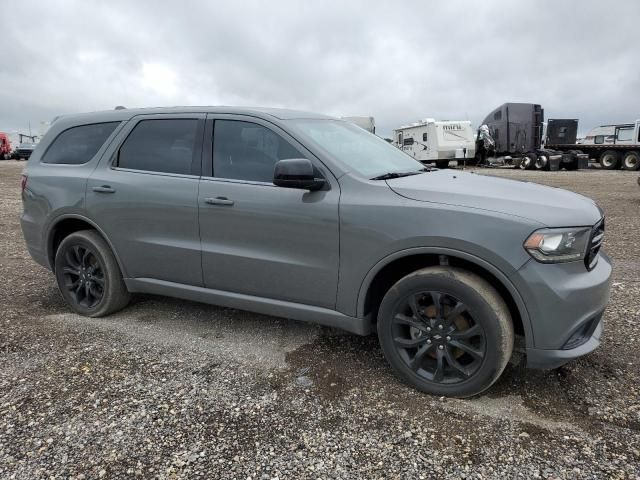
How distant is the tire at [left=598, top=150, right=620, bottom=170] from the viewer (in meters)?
28.1

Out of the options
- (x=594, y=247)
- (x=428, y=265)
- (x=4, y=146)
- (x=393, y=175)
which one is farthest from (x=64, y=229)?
(x=4, y=146)

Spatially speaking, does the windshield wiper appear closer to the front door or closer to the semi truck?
the front door

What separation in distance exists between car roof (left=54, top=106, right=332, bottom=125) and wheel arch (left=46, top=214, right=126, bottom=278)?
873 mm

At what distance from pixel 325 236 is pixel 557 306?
1.37 m

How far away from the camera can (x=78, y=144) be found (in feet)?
14.3

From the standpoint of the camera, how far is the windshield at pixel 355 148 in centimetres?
335

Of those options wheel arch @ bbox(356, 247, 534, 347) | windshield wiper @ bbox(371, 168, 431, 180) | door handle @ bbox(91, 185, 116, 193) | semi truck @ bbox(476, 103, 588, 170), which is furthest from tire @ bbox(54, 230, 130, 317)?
semi truck @ bbox(476, 103, 588, 170)

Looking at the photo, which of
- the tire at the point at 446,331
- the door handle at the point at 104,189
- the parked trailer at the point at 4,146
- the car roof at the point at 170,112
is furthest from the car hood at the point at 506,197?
the parked trailer at the point at 4,146

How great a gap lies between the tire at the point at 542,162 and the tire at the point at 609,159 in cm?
410

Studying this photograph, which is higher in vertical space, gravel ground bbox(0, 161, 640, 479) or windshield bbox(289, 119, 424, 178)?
windshield bbox(289, 119, 424, 178)

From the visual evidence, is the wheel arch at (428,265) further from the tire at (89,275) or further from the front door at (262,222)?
the tire at (89,275)

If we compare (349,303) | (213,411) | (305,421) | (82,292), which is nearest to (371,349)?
(349,303)

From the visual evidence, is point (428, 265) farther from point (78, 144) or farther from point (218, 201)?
point (78, 144)

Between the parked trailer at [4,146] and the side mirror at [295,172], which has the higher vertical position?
the parked trailer at [4,146]
